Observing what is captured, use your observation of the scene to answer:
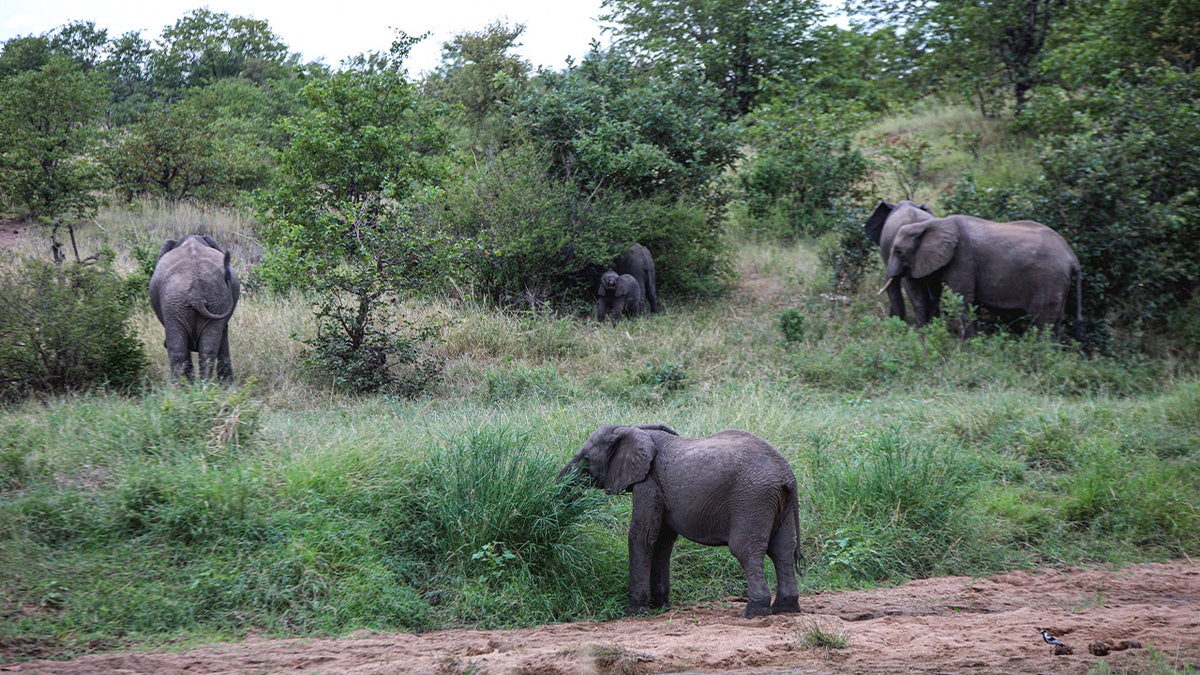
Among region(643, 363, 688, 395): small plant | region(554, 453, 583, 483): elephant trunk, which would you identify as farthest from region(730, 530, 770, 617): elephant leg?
region(643, 363, 688, 395): small plant

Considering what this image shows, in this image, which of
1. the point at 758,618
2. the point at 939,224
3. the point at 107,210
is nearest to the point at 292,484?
the point at 758,618

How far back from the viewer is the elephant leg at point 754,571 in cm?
545

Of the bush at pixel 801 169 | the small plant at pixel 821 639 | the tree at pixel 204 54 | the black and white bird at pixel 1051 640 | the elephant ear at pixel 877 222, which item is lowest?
the black and white bird at pixel 1051 640

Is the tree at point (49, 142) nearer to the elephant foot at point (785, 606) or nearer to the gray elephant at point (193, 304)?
the gray elephant at point (193, 304)

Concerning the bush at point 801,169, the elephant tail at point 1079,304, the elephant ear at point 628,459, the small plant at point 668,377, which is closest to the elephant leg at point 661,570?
the elephant ear at point 628,459

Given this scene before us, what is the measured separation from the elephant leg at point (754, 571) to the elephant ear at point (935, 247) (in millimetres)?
7956

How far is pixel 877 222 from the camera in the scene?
14.2 m

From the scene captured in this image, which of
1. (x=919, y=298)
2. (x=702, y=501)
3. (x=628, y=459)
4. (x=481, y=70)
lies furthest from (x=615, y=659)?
(x=481, y=70)

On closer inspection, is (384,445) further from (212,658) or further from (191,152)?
(191,152)

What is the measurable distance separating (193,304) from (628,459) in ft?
18.9

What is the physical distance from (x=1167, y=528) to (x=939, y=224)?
6.12m

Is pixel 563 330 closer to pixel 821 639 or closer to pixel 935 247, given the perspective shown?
pixel 935 247

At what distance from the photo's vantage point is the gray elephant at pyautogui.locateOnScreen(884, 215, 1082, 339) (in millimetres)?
11969

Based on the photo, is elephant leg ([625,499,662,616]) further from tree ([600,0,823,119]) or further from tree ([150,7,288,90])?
tree ([150,7,288,90])
